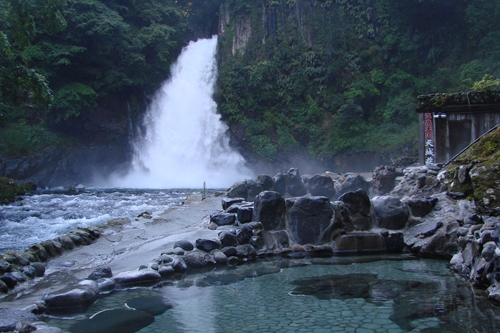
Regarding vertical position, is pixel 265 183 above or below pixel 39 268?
above

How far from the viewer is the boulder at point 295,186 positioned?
1161 centimetres

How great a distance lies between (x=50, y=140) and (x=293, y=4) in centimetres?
1762

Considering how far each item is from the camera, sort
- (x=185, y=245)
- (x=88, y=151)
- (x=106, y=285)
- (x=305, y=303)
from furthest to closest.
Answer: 1. (x=88, y=151)
2. (x=185, y=245)
3. (x=106, y=285)
4. (x=305, y=303)

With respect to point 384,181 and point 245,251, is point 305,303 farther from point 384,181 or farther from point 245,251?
point 384,181

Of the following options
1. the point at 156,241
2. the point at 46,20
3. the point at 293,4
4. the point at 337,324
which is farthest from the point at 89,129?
the point at 337,324

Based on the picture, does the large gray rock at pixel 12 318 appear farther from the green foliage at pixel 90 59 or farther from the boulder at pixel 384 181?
the green foliage at pixel 90 59

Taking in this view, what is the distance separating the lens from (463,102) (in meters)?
11.7

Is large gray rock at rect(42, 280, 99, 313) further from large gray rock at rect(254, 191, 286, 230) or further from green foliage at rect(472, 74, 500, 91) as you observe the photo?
green foliage at rect(472, 74, 500, 91)

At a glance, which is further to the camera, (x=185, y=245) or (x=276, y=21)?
(x=276, y=21)

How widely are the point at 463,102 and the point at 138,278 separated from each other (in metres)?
10.1

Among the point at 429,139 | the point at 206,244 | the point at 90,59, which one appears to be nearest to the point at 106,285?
the point at 206,244

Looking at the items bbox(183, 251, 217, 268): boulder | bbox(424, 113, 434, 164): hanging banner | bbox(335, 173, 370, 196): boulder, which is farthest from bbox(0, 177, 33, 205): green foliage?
bbox(424, 113, 434, 164): hanging banner

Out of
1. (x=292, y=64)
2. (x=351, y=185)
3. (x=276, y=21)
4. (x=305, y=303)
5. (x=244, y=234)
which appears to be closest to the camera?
(x=305, y=303)

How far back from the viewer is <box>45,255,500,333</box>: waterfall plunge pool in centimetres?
374
